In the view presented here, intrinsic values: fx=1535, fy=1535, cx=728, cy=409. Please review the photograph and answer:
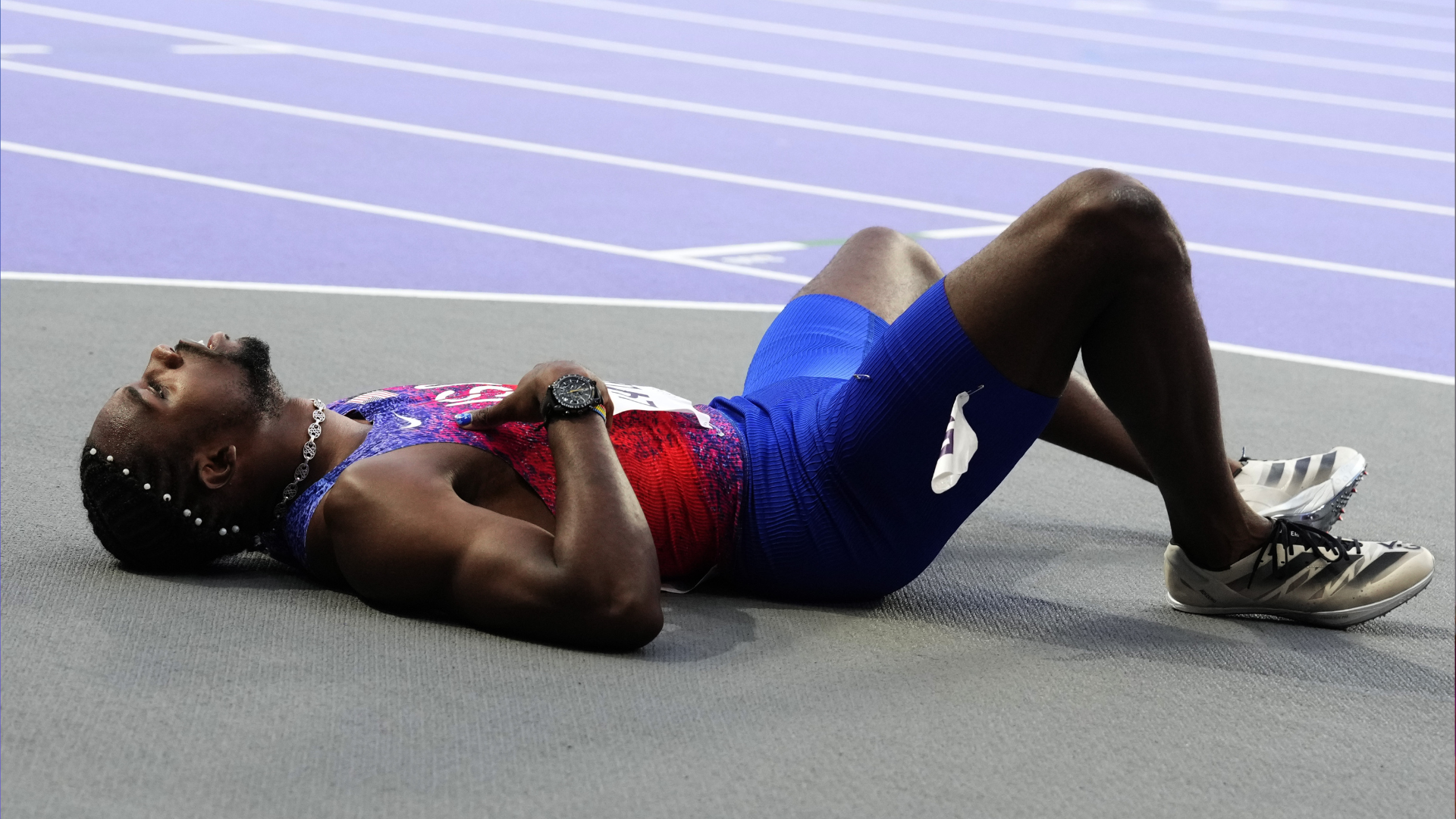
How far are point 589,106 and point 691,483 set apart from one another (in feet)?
21.7

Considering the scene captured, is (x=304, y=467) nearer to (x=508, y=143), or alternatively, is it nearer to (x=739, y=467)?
(x=739, y=467)

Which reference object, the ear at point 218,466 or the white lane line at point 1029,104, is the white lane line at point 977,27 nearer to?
the white lane line at point 1029,104

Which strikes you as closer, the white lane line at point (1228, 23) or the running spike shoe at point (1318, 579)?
the running spike shoe at point (1318, 579)

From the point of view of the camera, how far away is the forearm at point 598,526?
218 cm

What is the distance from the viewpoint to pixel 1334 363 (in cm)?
487

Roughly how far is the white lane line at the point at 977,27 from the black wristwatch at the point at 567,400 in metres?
9.60

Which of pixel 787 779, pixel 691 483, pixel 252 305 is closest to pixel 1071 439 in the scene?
pixel 691 483

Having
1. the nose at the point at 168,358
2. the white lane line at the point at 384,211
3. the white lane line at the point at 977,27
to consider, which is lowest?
the white lane line at the point at 384,211

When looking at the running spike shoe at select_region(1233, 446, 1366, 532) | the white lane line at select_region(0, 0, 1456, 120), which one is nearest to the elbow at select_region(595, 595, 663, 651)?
the running spike shoe at select_region(1233, 446, 1366, 532)

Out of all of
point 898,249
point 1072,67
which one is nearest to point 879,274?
point 898,249

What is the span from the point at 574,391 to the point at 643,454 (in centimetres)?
20

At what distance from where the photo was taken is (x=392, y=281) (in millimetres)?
5316

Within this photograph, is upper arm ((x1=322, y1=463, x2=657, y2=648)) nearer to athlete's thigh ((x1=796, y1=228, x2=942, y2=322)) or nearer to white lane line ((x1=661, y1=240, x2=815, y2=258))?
athlete's thigh ((x1=796, y1=228, x2=942, y2=322))

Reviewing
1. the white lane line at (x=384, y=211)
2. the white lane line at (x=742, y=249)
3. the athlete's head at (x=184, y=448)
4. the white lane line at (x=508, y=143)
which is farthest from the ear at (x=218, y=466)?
the white lane line at (x=508, y=143)
